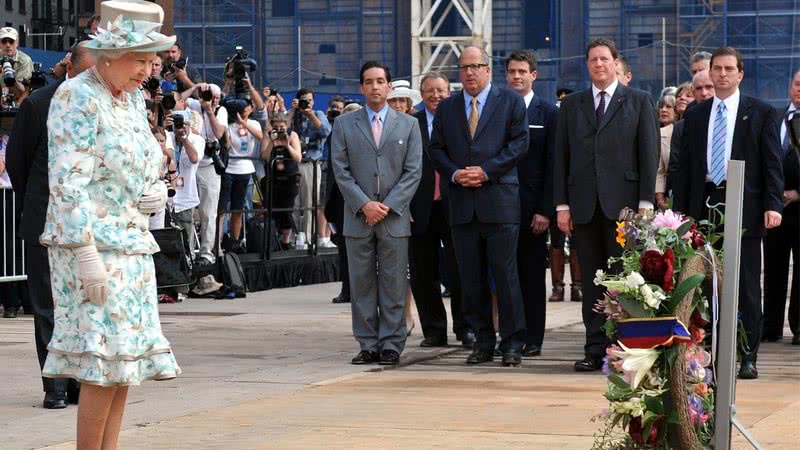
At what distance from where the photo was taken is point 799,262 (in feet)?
40.3

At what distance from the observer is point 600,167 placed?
10352 mm

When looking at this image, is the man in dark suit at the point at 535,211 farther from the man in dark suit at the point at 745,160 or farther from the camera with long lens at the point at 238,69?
the camera with long lens at the point at 238,69

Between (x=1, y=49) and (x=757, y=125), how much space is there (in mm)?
8638

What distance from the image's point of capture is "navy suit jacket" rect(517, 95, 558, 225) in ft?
36.9

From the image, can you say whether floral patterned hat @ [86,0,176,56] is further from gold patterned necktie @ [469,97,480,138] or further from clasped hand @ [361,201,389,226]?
gold patterned necktie @ [469,97,480,138]

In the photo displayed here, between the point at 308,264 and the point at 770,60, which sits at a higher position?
the point at 770,60

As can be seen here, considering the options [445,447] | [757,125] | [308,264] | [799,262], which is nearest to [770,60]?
[308,264]

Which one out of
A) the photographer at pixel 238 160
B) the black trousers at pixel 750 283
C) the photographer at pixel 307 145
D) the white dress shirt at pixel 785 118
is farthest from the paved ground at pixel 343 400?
the photographer at pixel 307 145

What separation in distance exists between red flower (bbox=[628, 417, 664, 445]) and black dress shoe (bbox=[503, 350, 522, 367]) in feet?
14.1

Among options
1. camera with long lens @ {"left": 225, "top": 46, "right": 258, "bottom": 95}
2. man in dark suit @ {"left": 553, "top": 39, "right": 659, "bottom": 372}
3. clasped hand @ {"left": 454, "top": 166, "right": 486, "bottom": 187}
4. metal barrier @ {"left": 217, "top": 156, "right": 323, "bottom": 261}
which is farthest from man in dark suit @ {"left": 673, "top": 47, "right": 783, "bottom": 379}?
camera with long lens @ {"left": 225, "top": 46, "right": 258, "bottom": 95}

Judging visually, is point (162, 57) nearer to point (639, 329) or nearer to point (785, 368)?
point (785, 368)

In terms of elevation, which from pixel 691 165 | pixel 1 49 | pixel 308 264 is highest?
pixel 1 49

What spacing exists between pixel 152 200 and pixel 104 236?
31 centimetres

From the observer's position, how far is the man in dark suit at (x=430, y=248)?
12086 millimetres
